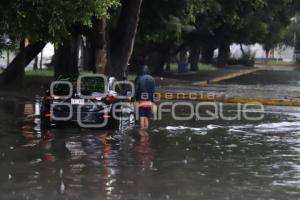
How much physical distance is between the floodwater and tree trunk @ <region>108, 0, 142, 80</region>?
6889 millimetres

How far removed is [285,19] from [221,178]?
61.0m

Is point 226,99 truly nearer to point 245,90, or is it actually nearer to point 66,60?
point 66,60

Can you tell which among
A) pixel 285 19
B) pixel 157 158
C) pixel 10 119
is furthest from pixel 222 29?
pixel 157 158

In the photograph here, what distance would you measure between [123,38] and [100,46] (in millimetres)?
1491

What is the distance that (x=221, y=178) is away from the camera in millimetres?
10195

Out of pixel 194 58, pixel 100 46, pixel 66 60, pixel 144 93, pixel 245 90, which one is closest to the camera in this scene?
pixel 144 93

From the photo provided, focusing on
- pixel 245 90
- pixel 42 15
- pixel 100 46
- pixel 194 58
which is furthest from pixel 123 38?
pixel 194 58

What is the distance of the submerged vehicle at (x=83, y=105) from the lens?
15938mm

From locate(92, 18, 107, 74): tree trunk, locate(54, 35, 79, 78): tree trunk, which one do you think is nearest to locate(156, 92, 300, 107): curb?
locate(92, 18, 107, 74): tree trunk

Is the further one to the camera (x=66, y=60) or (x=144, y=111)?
(x=66, y=60)

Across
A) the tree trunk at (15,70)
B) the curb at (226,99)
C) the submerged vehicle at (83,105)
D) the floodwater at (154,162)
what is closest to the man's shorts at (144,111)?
the floodwater at (154,162)

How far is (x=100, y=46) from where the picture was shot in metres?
23.6

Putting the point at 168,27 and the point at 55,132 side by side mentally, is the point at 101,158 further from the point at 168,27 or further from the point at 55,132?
the point at 168,27

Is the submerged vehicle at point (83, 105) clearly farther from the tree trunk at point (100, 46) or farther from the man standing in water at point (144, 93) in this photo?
the tree trunk at point (100, 46)
